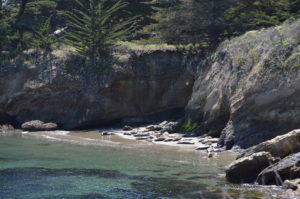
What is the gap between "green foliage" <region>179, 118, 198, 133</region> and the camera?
24.7 metres

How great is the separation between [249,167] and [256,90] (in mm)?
6355

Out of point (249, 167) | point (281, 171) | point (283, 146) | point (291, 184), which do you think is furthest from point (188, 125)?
point (291, 184)

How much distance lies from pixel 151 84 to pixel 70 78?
4.80 m

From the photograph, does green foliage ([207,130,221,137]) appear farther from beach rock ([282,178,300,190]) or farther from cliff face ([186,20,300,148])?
beach rock ([282,178,300,190])

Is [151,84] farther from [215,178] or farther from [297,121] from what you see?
[215,178]

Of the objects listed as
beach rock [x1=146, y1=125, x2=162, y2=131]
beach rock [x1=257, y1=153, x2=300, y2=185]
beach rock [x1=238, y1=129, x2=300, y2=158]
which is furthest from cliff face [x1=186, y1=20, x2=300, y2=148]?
beach rock [x1=257, y1=153, x2=300, y2=185]

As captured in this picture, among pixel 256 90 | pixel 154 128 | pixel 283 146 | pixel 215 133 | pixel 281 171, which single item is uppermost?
pixel 256 90

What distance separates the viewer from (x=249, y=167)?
14570mm

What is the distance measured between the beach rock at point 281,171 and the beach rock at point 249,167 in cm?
36

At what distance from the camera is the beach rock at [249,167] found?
14531mm

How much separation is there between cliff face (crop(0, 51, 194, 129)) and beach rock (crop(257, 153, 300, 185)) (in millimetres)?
14903

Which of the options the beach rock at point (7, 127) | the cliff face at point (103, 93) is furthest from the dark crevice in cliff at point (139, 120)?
the beach rock at point (7, 127)

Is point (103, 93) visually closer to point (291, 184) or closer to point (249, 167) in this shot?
point (249, 167)

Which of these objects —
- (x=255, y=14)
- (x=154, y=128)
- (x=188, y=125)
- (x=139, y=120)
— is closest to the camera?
(x=188, y=125)
